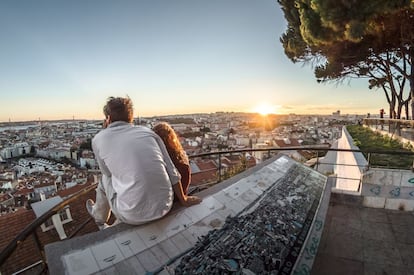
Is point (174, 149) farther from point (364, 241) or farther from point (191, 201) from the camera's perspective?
point (364, 241)

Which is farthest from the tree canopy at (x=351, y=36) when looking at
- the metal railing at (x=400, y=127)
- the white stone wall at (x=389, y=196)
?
the white stone wall at (x=389, y=196)

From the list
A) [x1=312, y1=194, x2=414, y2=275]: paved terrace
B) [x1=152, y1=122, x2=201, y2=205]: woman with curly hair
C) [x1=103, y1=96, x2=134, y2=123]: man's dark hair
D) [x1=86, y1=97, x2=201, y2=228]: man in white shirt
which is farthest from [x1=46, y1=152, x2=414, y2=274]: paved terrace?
[x1=103, y1=96, x2=134, y2=123]: man's dark hair

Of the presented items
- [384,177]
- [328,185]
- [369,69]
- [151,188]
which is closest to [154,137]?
[151,188]

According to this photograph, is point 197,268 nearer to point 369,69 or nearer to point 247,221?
point 247,221

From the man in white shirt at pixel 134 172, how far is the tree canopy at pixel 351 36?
20.3ft

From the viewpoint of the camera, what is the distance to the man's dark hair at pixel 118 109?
5.98 feet

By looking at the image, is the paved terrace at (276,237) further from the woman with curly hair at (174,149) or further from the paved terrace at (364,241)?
the woman with curly hair at (174,149)

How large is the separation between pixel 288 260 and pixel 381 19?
9.47 m

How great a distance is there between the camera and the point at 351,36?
227 inches

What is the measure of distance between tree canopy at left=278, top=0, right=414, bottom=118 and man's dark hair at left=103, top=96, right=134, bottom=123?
5.99 metres

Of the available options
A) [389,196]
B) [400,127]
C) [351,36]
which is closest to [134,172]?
[389,196]

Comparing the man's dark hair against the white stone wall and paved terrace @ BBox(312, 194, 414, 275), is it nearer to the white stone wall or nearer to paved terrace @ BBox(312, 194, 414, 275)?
paved terrace @ BBox(312, 194, 414, 275)

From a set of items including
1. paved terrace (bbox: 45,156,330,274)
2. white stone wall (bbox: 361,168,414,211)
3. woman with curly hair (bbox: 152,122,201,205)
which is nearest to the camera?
paved terrace (bbox: 45,156,330,274)

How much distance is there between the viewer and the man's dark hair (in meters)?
1.82
